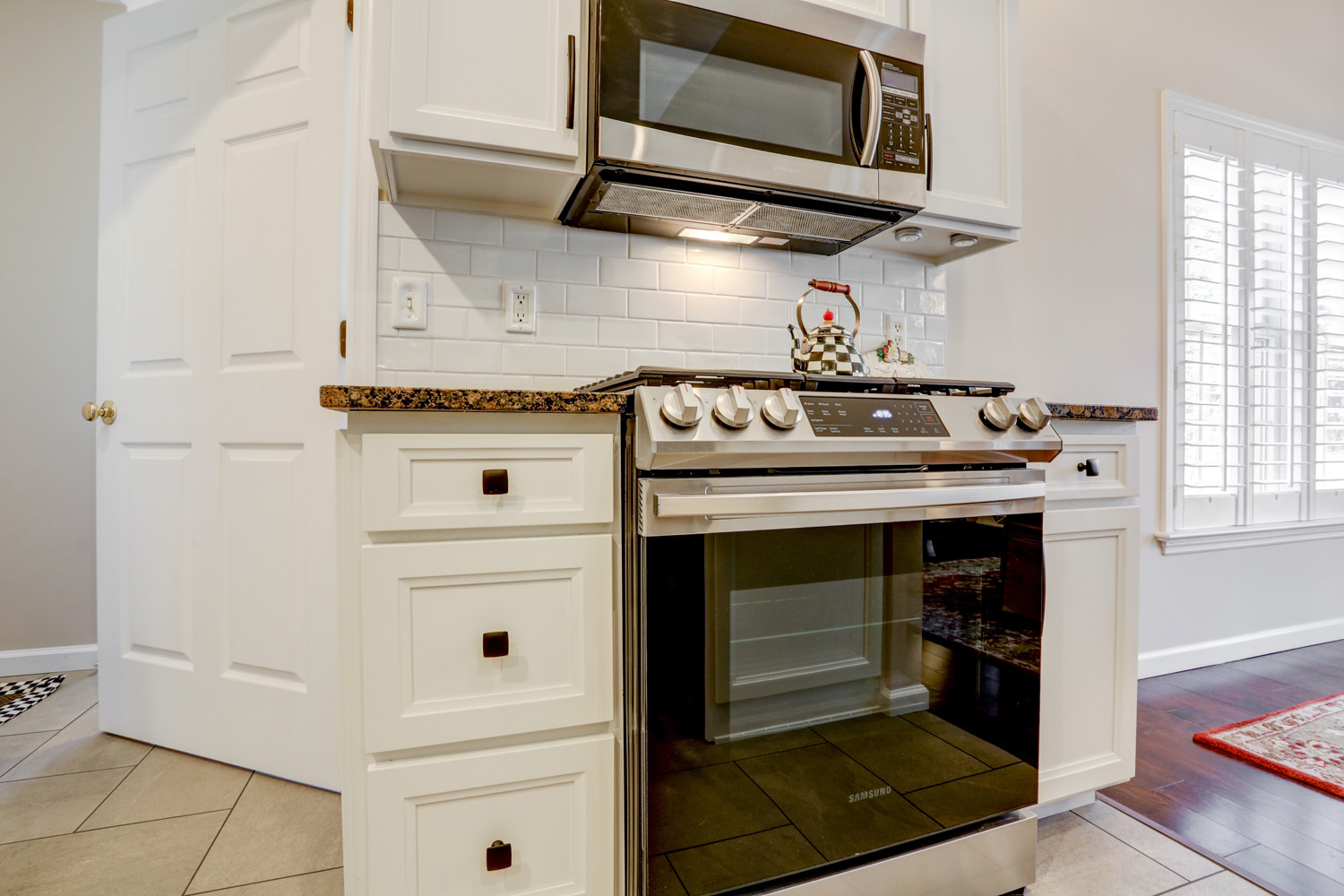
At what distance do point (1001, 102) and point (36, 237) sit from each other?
3.39m

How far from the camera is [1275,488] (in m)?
2.78

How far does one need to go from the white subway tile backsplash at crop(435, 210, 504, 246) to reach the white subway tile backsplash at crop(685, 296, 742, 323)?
1.67 ft

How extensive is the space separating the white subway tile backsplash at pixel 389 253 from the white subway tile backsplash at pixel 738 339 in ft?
2.63

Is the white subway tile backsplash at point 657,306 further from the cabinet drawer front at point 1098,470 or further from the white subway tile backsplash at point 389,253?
the cabinet drawer front at point 1098,470

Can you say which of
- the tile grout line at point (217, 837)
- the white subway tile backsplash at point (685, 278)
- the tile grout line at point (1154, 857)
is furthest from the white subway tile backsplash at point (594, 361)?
the tile grout line at point (1154, 857)

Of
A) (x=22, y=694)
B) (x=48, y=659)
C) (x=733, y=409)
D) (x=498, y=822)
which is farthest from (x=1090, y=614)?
(x=48, y=659)

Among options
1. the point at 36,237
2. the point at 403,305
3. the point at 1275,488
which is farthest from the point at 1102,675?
the point at 36,237

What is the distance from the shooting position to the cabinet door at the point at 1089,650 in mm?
1440

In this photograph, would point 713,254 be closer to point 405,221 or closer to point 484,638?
point 405,221

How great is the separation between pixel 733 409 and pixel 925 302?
4.09 feet

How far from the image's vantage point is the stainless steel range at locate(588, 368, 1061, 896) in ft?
3.30

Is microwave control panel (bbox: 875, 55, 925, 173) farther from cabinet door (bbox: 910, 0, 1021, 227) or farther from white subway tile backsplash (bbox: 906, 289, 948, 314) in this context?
white subway tile backsplash (bbox: 906, 289, 948, 314)

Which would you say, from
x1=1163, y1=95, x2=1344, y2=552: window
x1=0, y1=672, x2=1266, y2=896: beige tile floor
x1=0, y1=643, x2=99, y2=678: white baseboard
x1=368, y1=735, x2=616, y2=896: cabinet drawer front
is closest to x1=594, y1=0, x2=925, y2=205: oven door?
x1=368, y1=735, x2=616, y2=896: cabinet drawer front

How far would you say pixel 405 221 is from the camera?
150 centimetres
